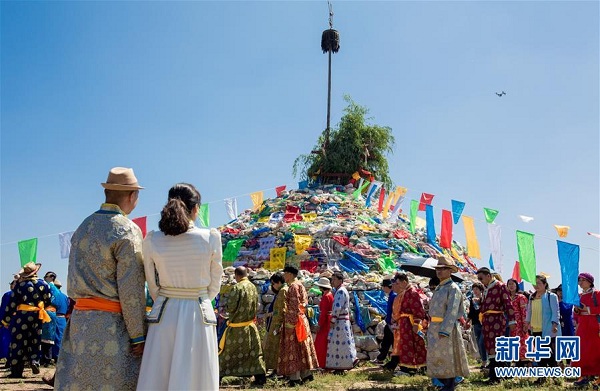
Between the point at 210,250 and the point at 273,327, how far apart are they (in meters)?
5.82

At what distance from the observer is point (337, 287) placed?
10.7 metres

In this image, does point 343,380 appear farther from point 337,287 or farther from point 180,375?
point 180,375

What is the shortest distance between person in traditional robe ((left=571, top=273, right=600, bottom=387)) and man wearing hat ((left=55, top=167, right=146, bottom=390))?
23.7 feet

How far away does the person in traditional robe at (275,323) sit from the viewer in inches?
369

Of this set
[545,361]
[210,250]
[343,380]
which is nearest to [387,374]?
[343,380]

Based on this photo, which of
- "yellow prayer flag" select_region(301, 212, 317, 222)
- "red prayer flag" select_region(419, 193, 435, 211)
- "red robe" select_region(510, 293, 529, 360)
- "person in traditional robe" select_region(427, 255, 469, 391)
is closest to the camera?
"person in traditional robe" select_region(427, 255, 469, 391)

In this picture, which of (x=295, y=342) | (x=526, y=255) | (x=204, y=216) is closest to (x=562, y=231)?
(x=526, y=255)

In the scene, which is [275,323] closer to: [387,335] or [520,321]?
[387,335]

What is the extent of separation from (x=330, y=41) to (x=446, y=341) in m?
24.4

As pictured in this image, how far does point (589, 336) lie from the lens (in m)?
8.94

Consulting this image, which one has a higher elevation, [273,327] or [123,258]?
[123,258]

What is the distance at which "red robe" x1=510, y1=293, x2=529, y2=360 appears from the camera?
977cm

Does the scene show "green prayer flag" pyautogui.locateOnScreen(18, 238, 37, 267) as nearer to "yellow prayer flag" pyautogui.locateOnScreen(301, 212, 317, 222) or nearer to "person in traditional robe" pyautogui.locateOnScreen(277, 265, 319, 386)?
"person in traditional robe" pyautogui.locateOnScreen(277, 265, 319, 386)

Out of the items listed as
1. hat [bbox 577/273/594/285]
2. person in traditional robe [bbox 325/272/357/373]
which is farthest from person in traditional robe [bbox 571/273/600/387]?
person in traditional robe [bbox 325/272/357/373]
